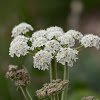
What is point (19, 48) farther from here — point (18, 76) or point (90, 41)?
point (90, 41)

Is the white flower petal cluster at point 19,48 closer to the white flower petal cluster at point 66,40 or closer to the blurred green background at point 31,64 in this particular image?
the white flower petal cluster at point 66,40

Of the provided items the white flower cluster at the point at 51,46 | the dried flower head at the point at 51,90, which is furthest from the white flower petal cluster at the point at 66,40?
the dried flower head at the point at 51,90

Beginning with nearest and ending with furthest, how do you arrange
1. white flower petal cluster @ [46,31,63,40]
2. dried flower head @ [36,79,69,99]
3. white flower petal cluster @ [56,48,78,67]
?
dried flower head @ [36,79,69,99], white flower petal cluster @ [56,48,78,67], white flower petal cluster @ [46,31,63,40]

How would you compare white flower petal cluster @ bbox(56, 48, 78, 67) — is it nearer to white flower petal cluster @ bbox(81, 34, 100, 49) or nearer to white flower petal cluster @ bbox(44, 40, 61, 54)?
white flower petal cluster @ bbox(44, 40, 61, 54)

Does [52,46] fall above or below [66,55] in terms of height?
Result: above

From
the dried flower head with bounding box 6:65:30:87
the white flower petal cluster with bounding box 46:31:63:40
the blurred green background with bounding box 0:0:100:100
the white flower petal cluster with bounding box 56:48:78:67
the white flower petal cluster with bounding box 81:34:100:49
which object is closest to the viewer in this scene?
the white flower petal cluster with bounding box 56:48:78:67

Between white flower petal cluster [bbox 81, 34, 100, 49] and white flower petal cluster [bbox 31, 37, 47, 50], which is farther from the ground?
white flower petal cluster [bbox 31, 37, 47, 50]

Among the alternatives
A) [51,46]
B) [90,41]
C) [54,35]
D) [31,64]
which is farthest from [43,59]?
[31,64]

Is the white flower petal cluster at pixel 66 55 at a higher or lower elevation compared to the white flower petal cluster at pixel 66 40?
lower

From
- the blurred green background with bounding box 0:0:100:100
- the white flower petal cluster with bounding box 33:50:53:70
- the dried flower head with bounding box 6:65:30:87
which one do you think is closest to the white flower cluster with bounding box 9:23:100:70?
the white flower petal cluster with bounding box 33:50:53:70

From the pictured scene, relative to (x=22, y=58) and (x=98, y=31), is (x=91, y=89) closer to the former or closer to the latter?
(x=22, y=58)

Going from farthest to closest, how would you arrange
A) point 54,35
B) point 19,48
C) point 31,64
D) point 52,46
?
point 31,64 < point 54,35 < point 19,48 < point 52,46
